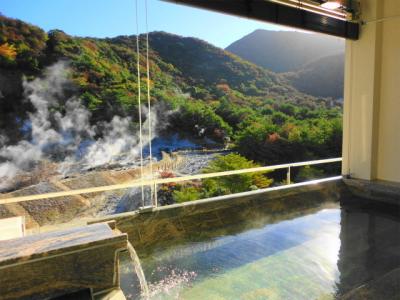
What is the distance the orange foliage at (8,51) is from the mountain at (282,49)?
316 inches

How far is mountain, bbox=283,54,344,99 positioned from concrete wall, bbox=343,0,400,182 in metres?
8.61

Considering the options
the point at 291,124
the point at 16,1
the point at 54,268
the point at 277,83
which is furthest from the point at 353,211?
the point at 277,83

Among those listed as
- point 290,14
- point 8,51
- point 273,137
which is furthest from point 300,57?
point 8,51

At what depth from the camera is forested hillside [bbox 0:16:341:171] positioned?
7.80 m

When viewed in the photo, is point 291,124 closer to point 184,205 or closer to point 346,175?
point 346,175

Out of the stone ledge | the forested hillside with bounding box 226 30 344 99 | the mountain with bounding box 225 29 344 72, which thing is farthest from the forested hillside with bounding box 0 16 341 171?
the stone ledge

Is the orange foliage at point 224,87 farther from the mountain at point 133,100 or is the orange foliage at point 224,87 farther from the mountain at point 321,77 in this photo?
the mountain at point 321,77

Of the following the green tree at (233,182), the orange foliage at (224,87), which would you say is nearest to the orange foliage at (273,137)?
the green tree at (233,182)

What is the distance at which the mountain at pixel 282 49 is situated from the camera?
13023mm

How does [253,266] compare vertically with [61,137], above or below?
below

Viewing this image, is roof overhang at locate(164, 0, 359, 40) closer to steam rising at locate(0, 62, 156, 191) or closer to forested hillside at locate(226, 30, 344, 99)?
steam rising at locate(0, 62, 156, 191)

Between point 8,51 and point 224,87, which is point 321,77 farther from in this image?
point 8,51

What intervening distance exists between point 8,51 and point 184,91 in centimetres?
520

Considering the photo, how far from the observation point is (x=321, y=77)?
42.2ft
